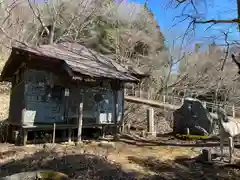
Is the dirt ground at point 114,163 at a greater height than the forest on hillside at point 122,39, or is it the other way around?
the forest on hillside at point 122,39

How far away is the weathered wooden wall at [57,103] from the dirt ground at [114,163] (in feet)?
5.12

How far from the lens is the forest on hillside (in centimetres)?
2652

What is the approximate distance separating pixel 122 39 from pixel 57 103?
16.6 metres

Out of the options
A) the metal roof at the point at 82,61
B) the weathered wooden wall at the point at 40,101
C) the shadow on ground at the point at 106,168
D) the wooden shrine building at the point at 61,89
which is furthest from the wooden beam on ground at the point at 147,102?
the shadow on ground at the point at 106,168

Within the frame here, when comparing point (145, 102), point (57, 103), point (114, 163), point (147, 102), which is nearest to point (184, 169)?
point (114, 163)

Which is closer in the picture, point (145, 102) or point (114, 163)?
point (114, 163)

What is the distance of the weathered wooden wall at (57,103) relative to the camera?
1123 centimetres

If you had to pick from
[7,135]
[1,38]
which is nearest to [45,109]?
[7,135]

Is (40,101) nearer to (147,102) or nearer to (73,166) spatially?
(73,166)

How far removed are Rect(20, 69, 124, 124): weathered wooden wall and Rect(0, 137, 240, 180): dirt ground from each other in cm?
156

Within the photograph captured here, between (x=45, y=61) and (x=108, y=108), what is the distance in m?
3.90

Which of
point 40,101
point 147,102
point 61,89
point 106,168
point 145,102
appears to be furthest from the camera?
point 147,102

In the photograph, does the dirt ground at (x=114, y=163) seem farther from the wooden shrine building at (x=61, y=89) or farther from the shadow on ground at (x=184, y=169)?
the wooden shrine building at (x=61, y=89)

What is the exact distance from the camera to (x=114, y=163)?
7852 millimetres
